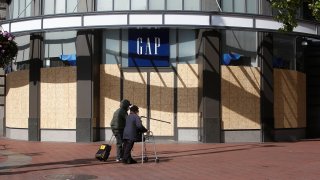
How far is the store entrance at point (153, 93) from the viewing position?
870 inches

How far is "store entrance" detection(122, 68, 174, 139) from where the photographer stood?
2209 centimetres

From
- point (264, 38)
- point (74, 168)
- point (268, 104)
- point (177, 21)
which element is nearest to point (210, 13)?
point (177, 21)

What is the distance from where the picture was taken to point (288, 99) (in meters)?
23.4

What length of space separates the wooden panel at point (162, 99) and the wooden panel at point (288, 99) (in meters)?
4.73

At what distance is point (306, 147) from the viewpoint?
19.5 m

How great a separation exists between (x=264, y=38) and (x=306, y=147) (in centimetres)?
538

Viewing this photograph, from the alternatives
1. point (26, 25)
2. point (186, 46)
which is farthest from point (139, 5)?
point (26, 25)

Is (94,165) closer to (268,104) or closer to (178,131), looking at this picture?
(178,131)

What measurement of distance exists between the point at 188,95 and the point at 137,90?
87.1 inches

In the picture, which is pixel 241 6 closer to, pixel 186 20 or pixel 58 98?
pixel 186 20

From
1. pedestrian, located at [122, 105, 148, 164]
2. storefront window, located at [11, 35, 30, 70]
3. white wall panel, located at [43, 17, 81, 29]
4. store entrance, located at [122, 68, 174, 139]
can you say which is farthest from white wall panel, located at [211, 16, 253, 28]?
storefront window, located at [11, 35, 30, 70]

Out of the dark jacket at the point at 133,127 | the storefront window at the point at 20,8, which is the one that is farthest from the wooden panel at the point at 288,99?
the storefront window at the point at 20,8

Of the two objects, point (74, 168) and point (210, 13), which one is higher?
point (210, 13)

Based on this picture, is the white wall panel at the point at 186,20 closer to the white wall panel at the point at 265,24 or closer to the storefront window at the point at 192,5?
the storefront window at the point at 192,5
